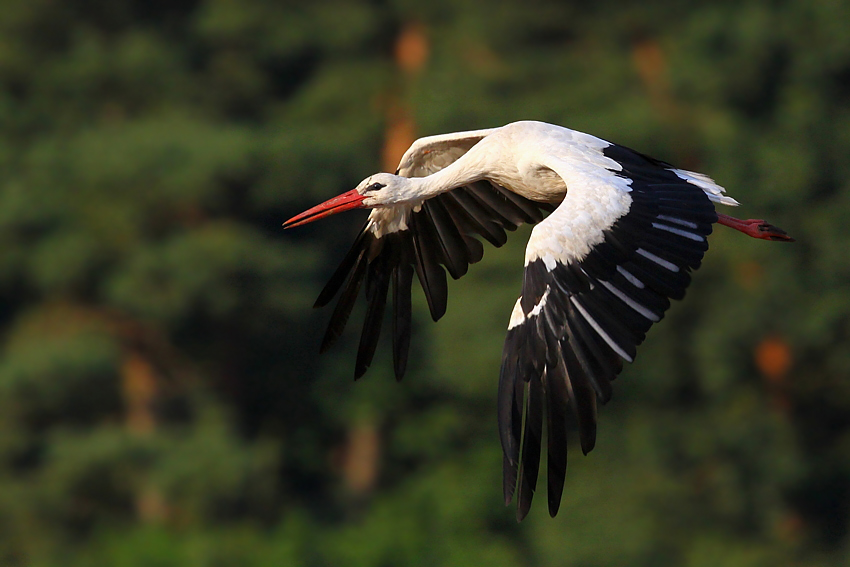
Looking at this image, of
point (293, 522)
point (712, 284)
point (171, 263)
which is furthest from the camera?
point (293, 522)

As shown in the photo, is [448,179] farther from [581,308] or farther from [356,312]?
[356,312]

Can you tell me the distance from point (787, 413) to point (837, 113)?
10.5ft

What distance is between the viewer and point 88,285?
687 inches

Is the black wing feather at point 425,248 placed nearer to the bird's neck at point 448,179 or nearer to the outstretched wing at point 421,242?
the outstretched wing at point 421,242

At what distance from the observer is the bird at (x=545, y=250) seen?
5.67m

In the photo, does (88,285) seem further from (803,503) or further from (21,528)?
(803,503)

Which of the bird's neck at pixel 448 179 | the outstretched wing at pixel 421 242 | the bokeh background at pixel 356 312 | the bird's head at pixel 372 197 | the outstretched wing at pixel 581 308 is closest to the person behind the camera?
the outstretched wing at pixel 581 308

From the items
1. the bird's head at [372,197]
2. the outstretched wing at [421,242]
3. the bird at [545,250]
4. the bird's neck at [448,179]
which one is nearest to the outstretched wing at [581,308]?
the bird at [545,250]

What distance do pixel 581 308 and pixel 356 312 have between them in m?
11.5

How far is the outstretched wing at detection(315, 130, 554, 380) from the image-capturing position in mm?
7355

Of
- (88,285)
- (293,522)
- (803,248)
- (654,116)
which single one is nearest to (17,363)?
(88,285)

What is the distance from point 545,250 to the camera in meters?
5.84

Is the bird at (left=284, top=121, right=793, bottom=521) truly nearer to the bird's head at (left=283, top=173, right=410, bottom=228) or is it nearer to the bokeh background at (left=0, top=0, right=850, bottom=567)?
the bird's head at (left=283, top=173, right=410, bottom=228)

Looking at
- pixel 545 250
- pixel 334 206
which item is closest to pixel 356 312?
pixel 334 206
